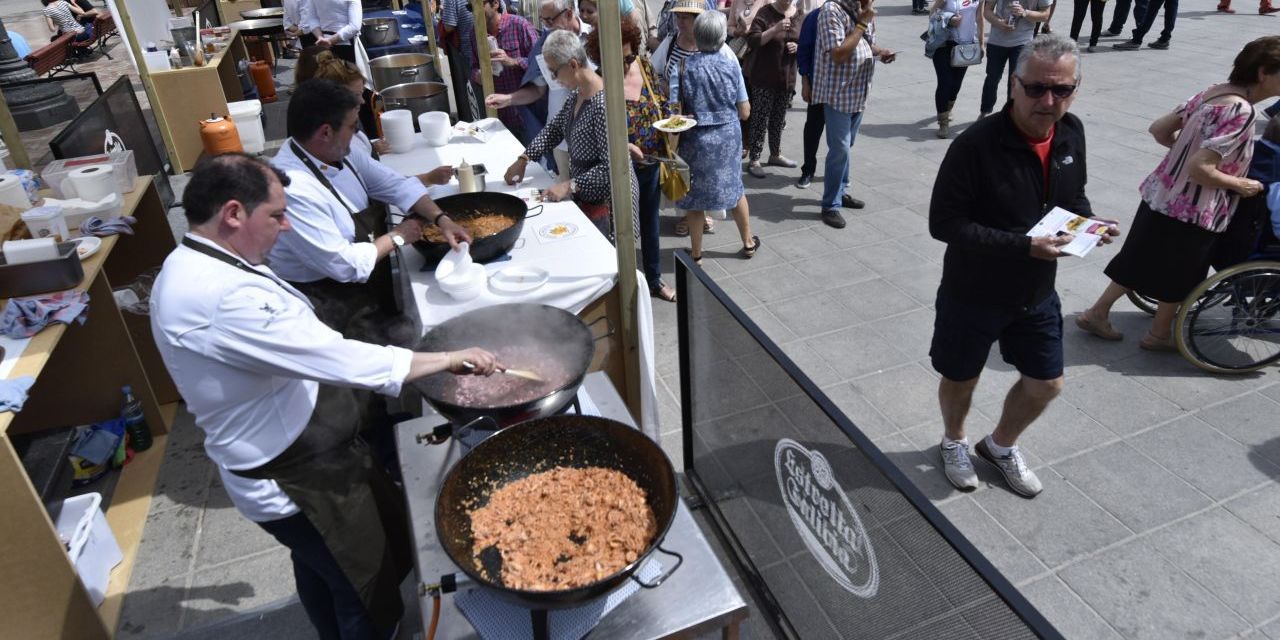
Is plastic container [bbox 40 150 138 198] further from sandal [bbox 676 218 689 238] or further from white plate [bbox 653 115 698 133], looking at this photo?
sandal [bbox 676 218 689 238]

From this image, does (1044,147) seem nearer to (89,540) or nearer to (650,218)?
(650,218)

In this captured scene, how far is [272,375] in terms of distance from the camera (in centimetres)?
220

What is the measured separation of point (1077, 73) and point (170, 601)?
4476 mm

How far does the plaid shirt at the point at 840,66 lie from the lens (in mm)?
6121

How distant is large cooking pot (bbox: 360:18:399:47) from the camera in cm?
998

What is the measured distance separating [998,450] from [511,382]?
2.52 meters

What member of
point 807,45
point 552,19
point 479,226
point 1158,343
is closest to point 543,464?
point 479,226

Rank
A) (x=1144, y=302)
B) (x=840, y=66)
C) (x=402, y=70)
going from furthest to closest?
1. (x=402, y=70)
2. (x=840, y=66)
3. (x=1144, y=302)

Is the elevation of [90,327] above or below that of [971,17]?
below

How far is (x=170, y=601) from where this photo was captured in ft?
11.0

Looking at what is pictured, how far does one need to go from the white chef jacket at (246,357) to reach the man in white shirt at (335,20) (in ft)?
25.8

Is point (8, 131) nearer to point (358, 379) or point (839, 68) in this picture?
point (358, 379)

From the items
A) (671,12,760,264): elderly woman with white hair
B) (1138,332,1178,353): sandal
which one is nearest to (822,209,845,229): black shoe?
(671,12,760,264): elderly woman with white hair

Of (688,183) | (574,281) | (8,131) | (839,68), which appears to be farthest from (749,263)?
(8,131)
